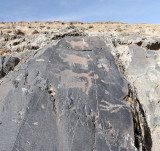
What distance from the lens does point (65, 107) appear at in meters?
1.49

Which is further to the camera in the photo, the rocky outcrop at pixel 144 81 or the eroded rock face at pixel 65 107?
the rocky outcrop at pixel 144 81

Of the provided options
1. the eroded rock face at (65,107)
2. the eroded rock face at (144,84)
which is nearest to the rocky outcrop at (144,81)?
the eroded rock face at (144,84)

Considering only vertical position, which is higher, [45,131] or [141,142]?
[45,131]

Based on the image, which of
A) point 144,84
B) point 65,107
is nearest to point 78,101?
point 65,107

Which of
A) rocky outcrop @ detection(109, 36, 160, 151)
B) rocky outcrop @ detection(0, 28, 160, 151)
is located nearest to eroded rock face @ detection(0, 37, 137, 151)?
rocky outcrop @ detection(0, 28, 160, 151)

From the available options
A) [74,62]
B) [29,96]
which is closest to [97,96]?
[74,62]

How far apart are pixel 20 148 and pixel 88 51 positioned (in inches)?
55.5

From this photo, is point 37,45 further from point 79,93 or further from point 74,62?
point 79,93

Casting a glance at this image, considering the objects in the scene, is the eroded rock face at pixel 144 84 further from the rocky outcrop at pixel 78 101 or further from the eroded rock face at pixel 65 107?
the eroded rock face at pixel 65 107

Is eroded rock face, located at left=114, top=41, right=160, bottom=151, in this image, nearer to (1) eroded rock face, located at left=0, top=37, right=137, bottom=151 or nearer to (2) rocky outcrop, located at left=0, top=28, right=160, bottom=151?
(2) rocky outcrop, located at left=0, top=28, right=160, bottom=151

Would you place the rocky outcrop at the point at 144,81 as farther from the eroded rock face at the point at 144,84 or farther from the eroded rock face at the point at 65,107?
the eroded rock face at the point at 65,107

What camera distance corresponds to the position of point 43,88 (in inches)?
62.3

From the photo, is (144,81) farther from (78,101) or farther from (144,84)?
(78,101)

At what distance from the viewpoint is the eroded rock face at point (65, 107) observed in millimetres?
1291
